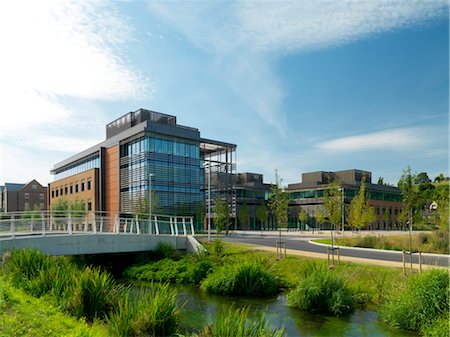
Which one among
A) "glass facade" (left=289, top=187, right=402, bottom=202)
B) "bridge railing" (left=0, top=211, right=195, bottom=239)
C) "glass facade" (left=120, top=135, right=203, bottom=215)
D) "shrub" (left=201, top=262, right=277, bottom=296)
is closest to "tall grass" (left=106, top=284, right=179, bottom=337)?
"shrub" (left=201, top=262, right=277, bottom=296)

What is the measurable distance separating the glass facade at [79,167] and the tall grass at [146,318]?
164 feet

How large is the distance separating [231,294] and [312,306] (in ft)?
13.3

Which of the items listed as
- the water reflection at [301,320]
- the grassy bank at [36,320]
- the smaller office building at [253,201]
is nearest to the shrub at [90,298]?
the grassy bank at [36,320]

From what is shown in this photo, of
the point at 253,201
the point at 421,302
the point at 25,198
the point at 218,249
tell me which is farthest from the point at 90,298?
the point at 25,198

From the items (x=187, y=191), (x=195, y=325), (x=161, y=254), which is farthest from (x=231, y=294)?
(x=187, y=191)

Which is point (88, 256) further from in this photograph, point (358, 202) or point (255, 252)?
point (358, 202)

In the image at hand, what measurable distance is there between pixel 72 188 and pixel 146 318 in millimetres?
60429

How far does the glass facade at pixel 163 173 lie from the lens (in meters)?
46.4

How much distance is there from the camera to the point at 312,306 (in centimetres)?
1304

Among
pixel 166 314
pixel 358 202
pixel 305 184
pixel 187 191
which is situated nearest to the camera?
pixel 166 314

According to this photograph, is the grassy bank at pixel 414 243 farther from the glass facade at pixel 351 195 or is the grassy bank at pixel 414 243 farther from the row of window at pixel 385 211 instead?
the row of window at pixel 385 211

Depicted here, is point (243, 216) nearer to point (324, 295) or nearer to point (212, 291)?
point (212, 291)

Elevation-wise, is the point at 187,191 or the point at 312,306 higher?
the point at 187,191

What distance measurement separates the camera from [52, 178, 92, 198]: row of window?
57.5m
